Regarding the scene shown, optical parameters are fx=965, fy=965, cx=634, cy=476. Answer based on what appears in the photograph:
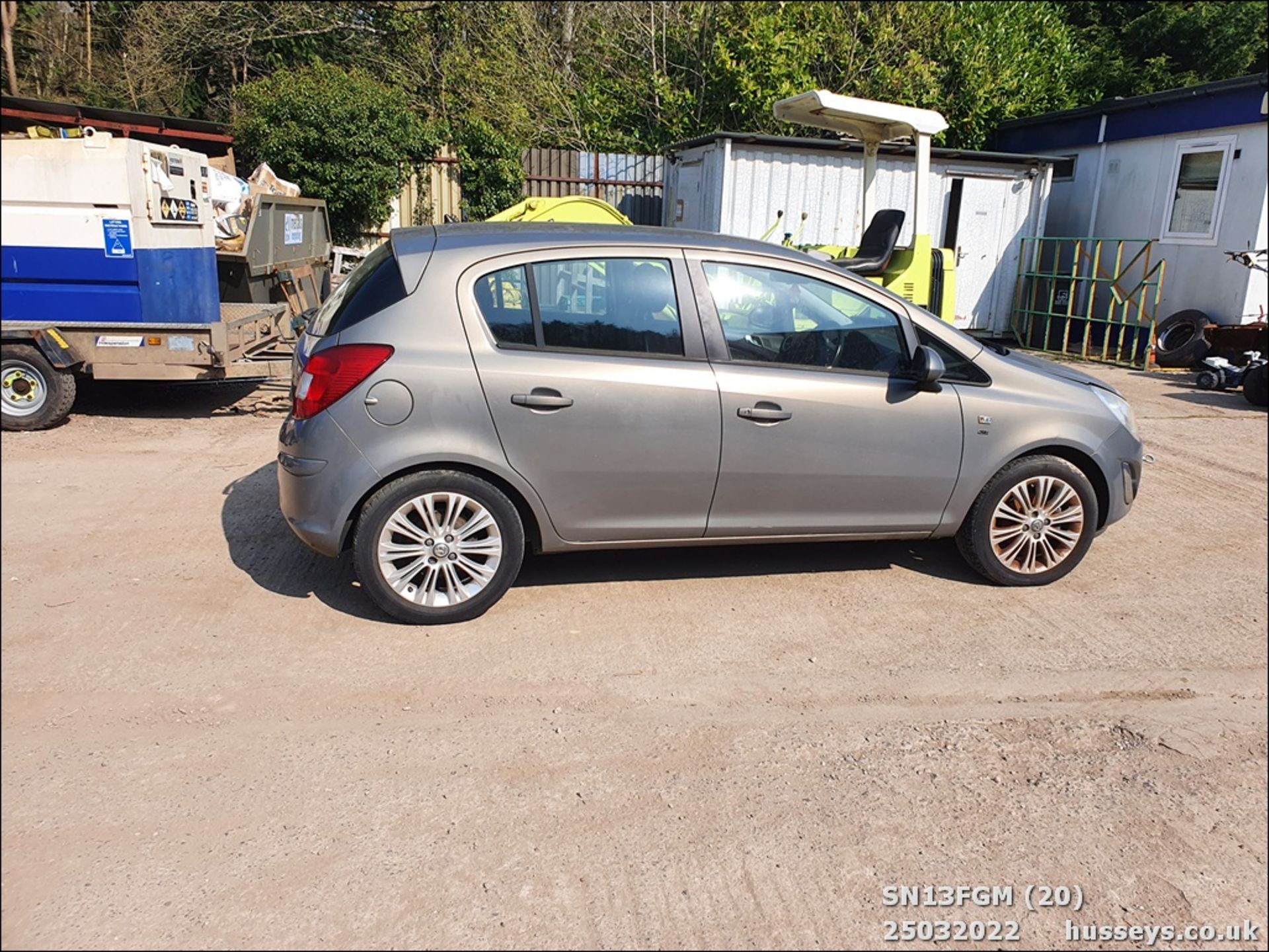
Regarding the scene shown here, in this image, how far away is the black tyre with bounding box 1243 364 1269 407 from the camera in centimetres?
951

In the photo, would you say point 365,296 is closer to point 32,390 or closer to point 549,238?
point 549,238

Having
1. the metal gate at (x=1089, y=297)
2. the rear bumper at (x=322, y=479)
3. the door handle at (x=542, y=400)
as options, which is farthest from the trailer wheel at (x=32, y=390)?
the metal gate at (x=1089, y=297)

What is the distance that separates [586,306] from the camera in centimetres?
448

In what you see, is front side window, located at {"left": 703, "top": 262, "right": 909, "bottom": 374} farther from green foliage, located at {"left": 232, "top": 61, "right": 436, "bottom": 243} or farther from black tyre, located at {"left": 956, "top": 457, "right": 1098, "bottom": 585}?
green foliage, located at {"left": 232, "top": 61, "right": 436, "bottom": 243}

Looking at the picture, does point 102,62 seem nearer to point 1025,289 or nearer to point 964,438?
point 1025,289

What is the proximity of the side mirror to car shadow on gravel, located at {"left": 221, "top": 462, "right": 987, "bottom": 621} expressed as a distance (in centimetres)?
117

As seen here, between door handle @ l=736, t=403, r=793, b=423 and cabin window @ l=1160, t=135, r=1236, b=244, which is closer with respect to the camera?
door handle @ l=736, t=403, r=793, b=423

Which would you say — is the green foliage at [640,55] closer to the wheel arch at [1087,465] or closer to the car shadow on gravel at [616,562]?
the car shadow on gravel at [616,562]

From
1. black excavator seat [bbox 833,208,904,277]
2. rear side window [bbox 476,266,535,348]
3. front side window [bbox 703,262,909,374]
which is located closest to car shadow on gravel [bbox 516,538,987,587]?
front side window [bbox 703,262,909,374]

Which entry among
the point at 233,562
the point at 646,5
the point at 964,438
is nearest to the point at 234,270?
the point at 233,562

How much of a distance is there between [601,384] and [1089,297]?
12.3 m

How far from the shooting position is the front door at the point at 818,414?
4570mm

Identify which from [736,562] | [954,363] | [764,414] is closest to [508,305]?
[764,414]

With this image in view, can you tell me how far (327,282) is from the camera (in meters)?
11.6
